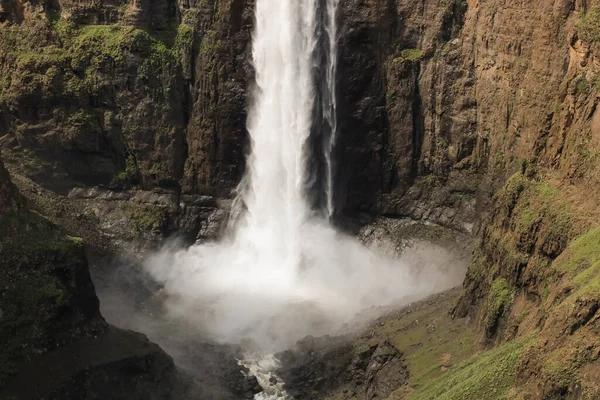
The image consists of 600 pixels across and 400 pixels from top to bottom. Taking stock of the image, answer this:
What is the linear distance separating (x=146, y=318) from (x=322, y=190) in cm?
1389

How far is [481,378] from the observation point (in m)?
28.3

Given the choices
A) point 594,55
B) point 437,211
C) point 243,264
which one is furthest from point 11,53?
point 594,55

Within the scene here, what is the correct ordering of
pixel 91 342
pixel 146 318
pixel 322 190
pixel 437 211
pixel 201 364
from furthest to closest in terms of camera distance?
pixel 322 190
pixel 437 211
pixel 146 318
pixel 201 364
pixel 91 342

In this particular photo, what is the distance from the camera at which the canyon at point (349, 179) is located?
1272 inches

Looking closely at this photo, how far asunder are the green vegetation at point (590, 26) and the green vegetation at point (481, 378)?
12.1m

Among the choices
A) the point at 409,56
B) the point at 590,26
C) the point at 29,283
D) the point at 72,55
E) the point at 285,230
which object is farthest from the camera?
the point at 72,55

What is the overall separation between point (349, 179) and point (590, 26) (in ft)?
74.3

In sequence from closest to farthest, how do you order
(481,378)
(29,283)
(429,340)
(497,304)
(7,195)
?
(481,378)
(497,304)
(29,283)
(7,195)
(429,340)

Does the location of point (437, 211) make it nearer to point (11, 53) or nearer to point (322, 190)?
point (322, 190)

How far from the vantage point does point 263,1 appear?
176ft

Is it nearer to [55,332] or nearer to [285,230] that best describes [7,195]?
[55,332]

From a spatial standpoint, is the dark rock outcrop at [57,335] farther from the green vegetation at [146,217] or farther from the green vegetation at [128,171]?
the green vegetation at [128,171]

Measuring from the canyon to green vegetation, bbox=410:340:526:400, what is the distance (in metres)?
0.13

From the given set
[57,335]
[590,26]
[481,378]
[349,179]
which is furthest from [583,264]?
[349,179]
